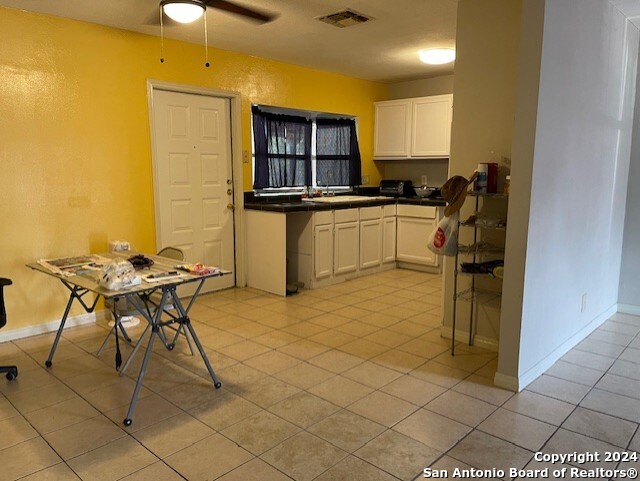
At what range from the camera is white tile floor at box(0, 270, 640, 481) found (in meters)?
2.16

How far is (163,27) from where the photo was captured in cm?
402

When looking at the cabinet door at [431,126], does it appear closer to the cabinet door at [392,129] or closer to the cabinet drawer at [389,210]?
the cabinet door at [392,129]

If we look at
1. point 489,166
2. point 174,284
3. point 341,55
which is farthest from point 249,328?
point 341,55

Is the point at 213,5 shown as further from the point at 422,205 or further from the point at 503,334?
the point at 422,205

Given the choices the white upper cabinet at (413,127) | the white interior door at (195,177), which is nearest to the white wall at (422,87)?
the white upper cabinet at (413,127)

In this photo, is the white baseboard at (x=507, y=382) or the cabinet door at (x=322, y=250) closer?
the white baseboard at (x=507, y=382)

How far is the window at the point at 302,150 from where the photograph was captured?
538 cm

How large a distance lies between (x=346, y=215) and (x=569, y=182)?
8.83ft

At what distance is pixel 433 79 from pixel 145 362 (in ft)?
17.1

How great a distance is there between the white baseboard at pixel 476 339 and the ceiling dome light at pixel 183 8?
2.90 metres

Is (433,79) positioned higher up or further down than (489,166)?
higher up

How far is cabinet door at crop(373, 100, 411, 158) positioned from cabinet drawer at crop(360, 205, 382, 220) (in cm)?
103

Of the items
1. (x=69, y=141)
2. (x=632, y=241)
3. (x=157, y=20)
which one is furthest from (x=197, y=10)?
(x=632, y=241)

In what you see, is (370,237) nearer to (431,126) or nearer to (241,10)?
(431,126)
